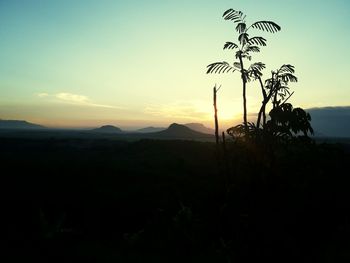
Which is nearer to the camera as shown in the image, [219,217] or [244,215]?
[244,215]

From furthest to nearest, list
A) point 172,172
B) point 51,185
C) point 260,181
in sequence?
point 172,172 < point 51,185 < point 260,181

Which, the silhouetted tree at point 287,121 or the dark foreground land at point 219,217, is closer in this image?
the silhouetted tree at point 287,121

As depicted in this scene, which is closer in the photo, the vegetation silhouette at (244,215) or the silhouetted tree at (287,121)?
the silhouetted tree at (287,121)

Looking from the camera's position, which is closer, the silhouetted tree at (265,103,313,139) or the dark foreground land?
the silhouetted tree at (265,103,313,139)

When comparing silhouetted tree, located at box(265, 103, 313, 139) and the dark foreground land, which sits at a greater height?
silhouetted tree, located at box(265, 103, 313, 139)

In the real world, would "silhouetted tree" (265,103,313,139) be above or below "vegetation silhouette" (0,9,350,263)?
above

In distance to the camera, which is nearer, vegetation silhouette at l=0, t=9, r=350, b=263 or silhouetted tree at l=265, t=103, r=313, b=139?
silhouetted tree at l=265, t=103, r=313, b=139

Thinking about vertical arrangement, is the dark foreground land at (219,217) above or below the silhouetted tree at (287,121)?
below

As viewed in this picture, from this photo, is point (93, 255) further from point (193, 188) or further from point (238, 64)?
point (193, 188)

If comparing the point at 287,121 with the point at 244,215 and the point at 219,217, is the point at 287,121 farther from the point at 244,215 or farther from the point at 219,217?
the point at 219,217

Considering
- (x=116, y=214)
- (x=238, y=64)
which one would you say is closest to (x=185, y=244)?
(x=238, y=64)

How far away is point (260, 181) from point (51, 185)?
2552cm

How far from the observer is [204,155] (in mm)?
57156

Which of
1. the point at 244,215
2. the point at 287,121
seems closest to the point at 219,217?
the point at 244,215
